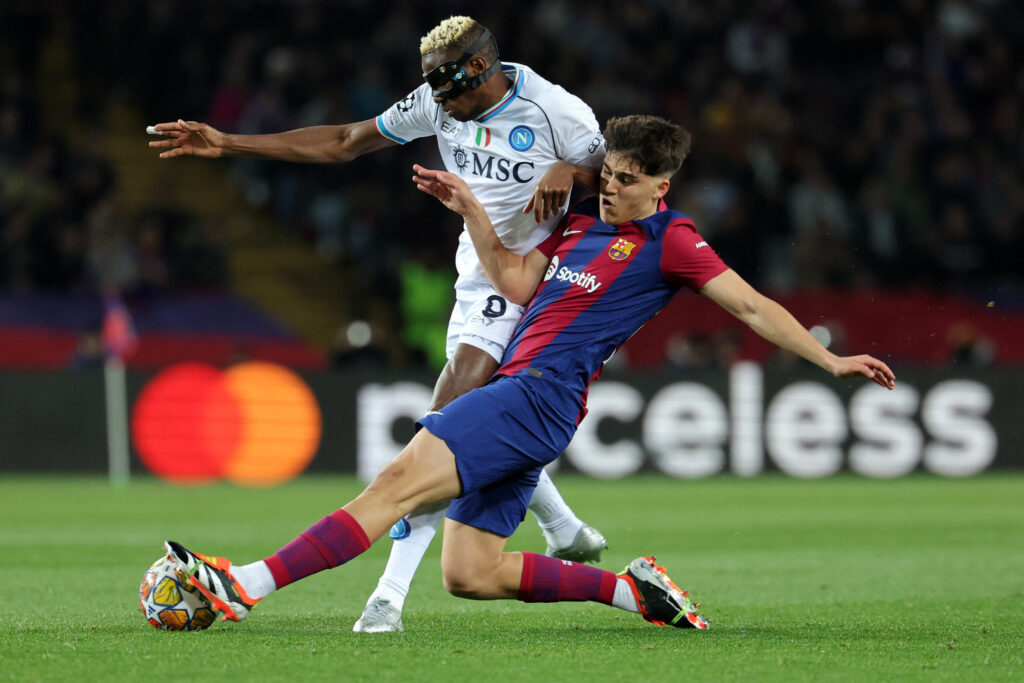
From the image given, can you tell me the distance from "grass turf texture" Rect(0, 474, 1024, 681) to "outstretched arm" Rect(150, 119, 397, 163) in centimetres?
195

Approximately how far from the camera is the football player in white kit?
18.7 feet

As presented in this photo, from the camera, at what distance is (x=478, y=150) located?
6078 millimetres

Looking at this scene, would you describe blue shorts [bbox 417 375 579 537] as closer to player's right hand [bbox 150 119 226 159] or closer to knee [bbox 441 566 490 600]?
knee [bbox 441 566 490 600]

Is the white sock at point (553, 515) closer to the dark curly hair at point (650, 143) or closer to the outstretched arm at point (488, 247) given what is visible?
the outstretched arm at point (488, 247)

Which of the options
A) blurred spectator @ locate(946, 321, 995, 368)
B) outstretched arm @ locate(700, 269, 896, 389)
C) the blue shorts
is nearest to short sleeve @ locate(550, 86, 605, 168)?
outstretched arm @ locate(700, 269, 896, 389)

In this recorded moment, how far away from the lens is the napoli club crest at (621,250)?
215 inches

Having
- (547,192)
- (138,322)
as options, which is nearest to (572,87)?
(138,322)

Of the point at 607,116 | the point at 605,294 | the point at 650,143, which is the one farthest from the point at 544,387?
the point at 607,116

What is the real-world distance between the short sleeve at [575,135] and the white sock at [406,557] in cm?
157

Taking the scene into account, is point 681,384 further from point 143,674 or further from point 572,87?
point 143,674

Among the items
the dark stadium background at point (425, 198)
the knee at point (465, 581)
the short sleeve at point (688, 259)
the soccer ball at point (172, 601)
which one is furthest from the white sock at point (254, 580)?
the dark stadium background at point (425, 198)

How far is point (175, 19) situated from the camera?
59.8 feet

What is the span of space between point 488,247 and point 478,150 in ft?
2.30

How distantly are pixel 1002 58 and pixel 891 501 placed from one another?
29.3ft
